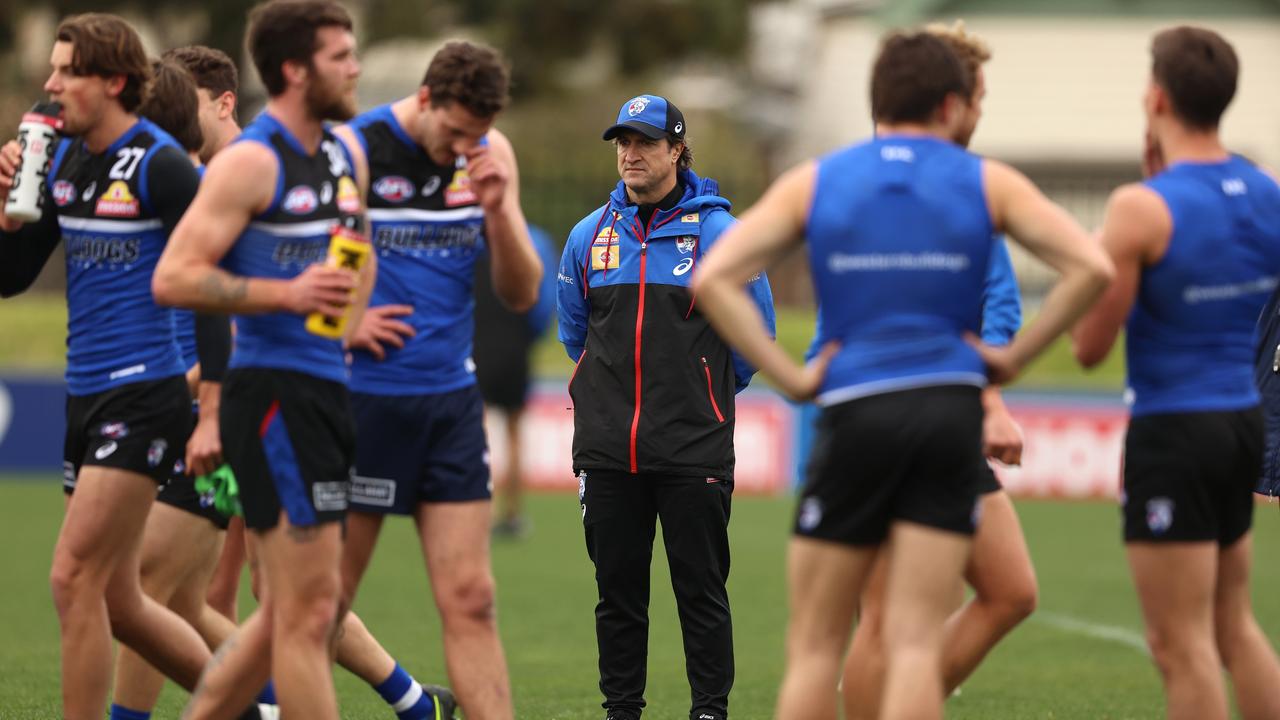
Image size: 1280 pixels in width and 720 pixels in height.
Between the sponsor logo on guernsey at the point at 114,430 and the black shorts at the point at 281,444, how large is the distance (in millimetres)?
697

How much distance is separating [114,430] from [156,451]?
152 millimetres

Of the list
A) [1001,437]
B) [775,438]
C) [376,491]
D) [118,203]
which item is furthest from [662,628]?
[775,438]

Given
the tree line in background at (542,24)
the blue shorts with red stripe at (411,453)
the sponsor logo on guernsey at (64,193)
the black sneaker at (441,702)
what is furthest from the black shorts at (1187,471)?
the tree line in background at (542,24)

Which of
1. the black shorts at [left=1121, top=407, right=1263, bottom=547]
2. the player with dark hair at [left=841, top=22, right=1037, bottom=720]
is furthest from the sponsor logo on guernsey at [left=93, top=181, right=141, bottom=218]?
the black shorts at [left=1121, top=407, right=1263, bottom=547]

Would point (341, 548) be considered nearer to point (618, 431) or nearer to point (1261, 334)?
point (618, 431)

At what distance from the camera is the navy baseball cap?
7047 millimetres

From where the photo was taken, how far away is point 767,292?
7.28 metres

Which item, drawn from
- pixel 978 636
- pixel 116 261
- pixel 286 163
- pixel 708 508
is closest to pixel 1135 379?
pixel 978 636

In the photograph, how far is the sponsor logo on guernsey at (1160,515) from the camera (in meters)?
5.26

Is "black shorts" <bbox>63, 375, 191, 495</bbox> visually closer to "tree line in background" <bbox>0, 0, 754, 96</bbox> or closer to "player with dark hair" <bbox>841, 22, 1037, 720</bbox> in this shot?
"player with dark hair" <bbox>841, 22, 1037, 720</bbox>

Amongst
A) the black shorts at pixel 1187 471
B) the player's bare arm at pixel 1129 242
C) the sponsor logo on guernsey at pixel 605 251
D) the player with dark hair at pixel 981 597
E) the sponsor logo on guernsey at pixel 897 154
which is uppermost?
the sponsor logo on guernsey at pixel 897 154

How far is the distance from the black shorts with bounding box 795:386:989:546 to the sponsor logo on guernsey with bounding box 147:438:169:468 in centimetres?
221

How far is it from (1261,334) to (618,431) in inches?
106

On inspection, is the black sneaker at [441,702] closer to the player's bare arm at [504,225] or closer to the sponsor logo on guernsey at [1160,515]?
the player's bare arm at [504,225]
